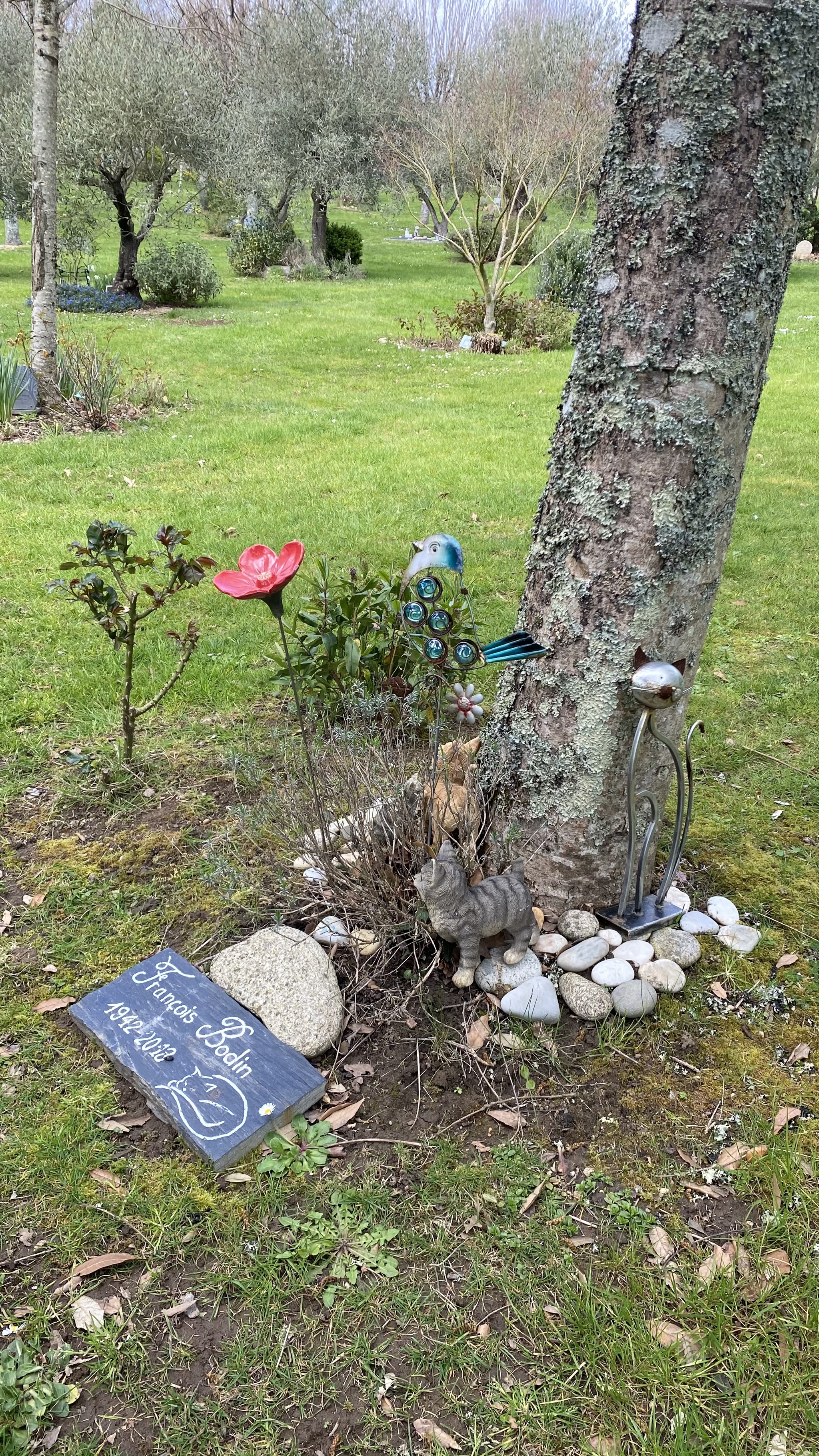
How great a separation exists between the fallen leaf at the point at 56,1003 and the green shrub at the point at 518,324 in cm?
1328

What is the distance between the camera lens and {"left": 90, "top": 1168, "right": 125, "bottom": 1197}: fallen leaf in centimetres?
206

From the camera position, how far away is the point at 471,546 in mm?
5875

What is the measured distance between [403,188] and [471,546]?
775 inches

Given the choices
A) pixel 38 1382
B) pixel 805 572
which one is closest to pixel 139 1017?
pixel 38 1382

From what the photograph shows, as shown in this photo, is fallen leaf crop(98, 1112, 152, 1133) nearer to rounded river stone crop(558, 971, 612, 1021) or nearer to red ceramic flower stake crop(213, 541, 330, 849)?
rounded river stone crop(558, 971, 612, 1021)

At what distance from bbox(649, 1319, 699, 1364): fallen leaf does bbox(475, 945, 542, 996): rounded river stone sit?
87 cm

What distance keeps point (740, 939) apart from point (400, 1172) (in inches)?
51.6

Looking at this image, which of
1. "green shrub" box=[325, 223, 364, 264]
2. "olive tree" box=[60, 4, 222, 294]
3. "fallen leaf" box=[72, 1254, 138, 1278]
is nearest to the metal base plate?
"fallen leaf" box=[72, 1254, 138, 1278]

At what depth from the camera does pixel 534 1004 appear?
2.39 metres

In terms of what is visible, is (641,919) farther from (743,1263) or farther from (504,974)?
(743,1263)

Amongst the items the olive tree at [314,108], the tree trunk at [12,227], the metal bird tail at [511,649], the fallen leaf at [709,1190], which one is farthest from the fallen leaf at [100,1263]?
the tree trunk at [12,227]

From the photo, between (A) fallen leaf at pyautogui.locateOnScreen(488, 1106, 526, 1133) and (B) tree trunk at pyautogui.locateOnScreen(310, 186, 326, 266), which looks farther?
(B) tree trunk at pyautogui.locateOnScreen(310, 186, 326, 266)

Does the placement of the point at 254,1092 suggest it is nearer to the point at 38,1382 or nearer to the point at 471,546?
the point at 38,1382

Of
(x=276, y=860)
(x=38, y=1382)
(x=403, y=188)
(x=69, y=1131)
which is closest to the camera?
(x=38, y=1382)
